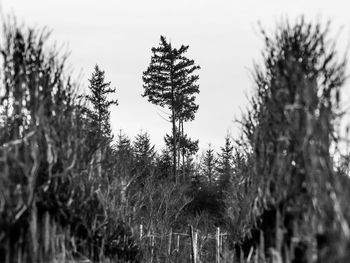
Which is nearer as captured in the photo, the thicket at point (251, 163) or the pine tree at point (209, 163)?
the thicket at point (251, 163)

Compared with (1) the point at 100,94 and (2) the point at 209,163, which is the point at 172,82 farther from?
(2) the point at 209,163

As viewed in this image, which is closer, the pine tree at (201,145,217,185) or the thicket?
the thicket


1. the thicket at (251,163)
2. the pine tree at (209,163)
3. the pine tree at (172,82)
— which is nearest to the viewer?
the thicket at (251,163)

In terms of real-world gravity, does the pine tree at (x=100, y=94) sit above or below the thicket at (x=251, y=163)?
above

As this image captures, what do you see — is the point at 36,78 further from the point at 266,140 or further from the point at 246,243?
the point at 246,243

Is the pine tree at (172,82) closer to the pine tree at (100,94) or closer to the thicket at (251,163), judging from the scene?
the pine tree at (100,94)

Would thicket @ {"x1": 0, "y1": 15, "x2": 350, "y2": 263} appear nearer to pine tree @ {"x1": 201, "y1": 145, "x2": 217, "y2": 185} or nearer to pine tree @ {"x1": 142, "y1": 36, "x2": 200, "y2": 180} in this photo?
pine tree @ {"x1": 142, "y1": 36, "x2": 200, "y2": 180}

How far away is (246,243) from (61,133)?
4.06 metres

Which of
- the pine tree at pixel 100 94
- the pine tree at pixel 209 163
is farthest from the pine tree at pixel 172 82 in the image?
the pine tree at pixel 209 163

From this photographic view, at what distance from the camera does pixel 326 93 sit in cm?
781

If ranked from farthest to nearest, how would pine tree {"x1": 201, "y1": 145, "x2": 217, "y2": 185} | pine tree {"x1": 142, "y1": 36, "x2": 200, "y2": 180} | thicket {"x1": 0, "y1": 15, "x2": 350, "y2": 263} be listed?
pine tree {"x1": 201, "y1": 145, "x2": 217, "y2": 185} → pine tree {"x1": 142, "y1": 36, "x2": 200, "y2": 180} → thicket {"x1": 0, "y1": 15, "x2": 350, "y2": 263}

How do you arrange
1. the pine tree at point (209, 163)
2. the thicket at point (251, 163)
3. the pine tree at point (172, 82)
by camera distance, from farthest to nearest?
the pine tree at point (209, 163), the pine tree at point (172, 82), the thicket at point (251, 163)

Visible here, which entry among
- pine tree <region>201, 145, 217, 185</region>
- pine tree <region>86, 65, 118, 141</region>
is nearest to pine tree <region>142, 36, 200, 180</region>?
pine tree <region>86, 65, 118, 141</region>

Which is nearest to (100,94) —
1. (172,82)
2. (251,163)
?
(172,82)
